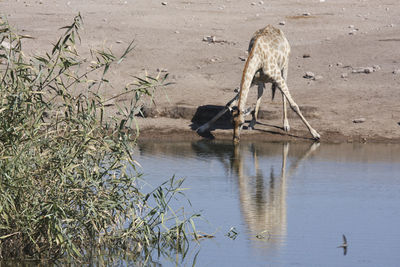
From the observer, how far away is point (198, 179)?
11.3m

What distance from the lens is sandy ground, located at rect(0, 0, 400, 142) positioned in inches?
624

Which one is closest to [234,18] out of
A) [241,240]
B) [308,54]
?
[308,54]

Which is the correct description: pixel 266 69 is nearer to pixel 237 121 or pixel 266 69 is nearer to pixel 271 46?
pixel 271 46

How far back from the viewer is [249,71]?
14828 millimetres

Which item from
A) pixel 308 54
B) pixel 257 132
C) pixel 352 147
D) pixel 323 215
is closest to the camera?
pixel 323 215

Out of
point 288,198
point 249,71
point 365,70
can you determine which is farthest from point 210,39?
point 288,198

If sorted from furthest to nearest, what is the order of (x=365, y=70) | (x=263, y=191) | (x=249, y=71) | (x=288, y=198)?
(x=365, y=70), (x=249, y=71), (x=263, y=191), (x=288, y=198)

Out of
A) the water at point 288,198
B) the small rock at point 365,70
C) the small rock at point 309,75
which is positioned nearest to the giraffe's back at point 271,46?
the water at point 288,198

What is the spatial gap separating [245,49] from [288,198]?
39.8ft

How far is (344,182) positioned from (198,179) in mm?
1855

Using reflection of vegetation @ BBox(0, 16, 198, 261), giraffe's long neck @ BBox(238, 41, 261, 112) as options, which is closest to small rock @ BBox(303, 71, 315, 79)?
giraffe's long neck @ BBox(238, 41, 261, 112)

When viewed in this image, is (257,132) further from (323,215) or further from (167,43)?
(167,43)

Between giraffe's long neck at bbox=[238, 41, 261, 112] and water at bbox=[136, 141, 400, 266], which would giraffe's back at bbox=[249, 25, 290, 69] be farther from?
water at bbox=[136, 141, 400, 266]

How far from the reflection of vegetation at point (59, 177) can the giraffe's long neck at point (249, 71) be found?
22.8 ft
